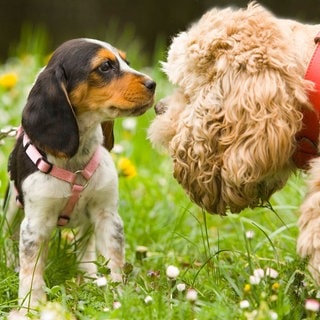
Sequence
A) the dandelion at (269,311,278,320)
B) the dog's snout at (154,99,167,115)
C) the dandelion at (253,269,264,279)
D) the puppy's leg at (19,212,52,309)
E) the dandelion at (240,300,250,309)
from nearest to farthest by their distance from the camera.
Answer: the dandelion at (269,311,278,320) → the dandelion at (240,300,250,309) → the dandelion at (253,269,264,279) → the dog's snout at (154,99,167,115) → the puppy's leg at (19,212,52,309)

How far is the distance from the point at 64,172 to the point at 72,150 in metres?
0.17

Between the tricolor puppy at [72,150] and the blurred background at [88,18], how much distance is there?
21.1ft

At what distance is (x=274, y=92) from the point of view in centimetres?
332

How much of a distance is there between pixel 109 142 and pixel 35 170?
2.08 ft

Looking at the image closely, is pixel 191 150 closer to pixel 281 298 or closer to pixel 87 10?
pixel 281 298

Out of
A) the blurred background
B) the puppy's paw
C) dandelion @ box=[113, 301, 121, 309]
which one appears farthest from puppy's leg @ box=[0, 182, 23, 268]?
the blurred background

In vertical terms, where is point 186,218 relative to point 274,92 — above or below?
below

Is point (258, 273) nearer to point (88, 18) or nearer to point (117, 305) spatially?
point (117, 305)

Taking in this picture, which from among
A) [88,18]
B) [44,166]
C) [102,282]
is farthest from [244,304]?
[88,18]

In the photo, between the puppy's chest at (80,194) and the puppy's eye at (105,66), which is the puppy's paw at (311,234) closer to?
the puppy's chest at (80,194)

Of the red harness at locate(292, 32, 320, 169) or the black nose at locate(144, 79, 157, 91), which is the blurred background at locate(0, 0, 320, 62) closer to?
the black nose at locate(144, 79, 157, 91)

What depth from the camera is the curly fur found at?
334 centimetres

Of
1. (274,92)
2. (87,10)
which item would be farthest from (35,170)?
(87,10)

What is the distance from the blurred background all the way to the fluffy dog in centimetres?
698
